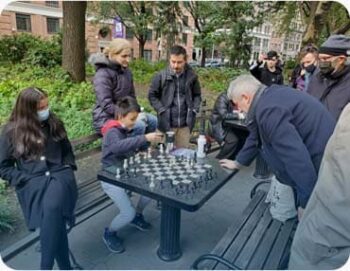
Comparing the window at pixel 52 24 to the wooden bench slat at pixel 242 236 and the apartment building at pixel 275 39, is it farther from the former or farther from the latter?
the wooden bench slat at pixel 242 236

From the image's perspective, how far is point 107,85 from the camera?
133 inches

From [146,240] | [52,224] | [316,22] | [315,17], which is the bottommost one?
[146,240]

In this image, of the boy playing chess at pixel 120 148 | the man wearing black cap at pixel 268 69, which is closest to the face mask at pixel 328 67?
the boy playing chess at pixel 120 148

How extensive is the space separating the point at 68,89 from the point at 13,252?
525cm

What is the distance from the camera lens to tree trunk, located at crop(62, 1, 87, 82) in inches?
302

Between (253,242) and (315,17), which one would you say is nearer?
(253,242)

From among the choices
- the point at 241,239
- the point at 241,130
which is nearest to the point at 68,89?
the point at 241,130

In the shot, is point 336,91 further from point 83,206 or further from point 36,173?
point 36,173

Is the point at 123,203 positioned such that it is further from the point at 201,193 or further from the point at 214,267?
the point at 214,267

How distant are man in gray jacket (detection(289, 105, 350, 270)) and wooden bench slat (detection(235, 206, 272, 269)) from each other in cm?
63

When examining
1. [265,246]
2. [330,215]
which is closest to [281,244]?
[265,246]

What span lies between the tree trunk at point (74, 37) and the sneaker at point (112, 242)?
5920 millimetres

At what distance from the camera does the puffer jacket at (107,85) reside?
11.0 feet

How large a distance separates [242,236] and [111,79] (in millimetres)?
1991
